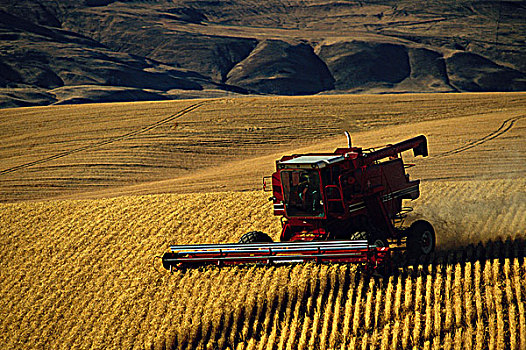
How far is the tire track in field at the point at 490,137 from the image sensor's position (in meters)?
28.9

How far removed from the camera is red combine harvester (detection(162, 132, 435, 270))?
11.8 metres

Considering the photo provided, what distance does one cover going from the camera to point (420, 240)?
39.0 ft

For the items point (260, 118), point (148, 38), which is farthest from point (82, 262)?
point (148, 38)

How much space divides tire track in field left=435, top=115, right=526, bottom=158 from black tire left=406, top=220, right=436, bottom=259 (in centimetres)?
1698

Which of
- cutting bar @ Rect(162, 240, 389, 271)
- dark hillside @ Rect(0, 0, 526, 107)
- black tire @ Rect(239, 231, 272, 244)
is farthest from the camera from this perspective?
dark hillside @ Rect(0, 0, 526, 107)

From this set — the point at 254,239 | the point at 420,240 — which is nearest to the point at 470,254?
the point at 420,240

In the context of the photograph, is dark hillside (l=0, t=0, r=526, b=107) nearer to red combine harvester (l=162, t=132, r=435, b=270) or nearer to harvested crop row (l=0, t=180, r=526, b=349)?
Answer: harvested crop row (l=0, t=180, r=526, b=349)

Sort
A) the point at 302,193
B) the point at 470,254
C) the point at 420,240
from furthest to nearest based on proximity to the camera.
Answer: the point at 302,193
the point at 420,240
the point at 470,254

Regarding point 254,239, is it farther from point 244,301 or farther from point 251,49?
point 251,49

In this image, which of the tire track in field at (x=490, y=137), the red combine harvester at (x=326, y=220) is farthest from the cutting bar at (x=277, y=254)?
the tire track in field at (x=490, y=137)

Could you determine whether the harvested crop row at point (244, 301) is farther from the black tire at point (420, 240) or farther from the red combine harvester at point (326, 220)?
the black tire at point (420, 240)

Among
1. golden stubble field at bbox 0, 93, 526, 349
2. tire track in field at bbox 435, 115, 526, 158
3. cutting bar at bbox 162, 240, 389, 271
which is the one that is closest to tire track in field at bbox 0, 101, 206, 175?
golden stubble field at bbox 0, 93, 526, 349

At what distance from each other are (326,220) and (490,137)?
21.3 metres

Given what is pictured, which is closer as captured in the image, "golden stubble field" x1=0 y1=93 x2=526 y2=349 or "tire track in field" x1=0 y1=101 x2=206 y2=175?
"golden stubble field" x1=0 y1=93 x2=526 y2=349
